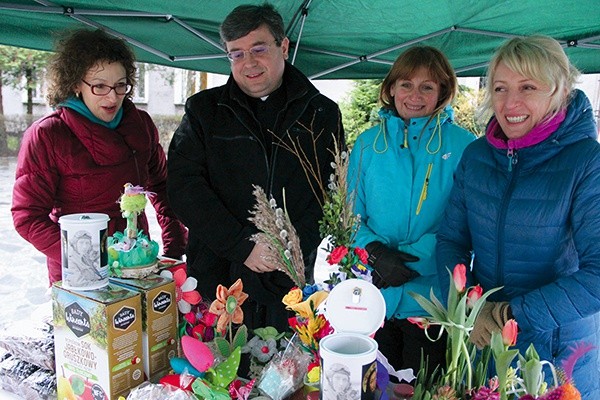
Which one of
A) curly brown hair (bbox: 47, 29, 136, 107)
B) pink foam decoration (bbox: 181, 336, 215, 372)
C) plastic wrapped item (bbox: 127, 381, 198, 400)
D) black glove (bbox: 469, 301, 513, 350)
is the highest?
curly brown hair (bbox: 47, 29, 136, 107)

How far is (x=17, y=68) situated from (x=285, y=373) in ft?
49.2

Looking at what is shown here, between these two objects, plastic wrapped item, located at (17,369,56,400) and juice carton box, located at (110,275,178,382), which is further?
plastic wrapped item, located at (17,369,56,400)

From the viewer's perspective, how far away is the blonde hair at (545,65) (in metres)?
1.33

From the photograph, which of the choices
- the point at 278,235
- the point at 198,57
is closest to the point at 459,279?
the point at 278,235

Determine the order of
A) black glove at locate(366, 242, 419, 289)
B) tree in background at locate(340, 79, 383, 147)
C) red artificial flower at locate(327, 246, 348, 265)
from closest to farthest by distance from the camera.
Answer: red artificial flower at locate(327, 246, 348, 265)
black glove at locate(366, 242, 419, 289)
tree in background at locate(340, 79, 383, 147)

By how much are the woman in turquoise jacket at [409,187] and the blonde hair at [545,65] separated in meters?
0.44

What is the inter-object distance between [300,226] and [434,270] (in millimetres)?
490

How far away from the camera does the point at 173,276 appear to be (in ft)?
4.30

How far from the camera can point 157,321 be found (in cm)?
123

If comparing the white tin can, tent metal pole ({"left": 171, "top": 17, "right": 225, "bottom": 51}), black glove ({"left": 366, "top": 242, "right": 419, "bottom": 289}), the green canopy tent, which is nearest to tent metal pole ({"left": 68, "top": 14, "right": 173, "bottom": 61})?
the green canopy tent

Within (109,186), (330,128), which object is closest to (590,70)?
(330,128)

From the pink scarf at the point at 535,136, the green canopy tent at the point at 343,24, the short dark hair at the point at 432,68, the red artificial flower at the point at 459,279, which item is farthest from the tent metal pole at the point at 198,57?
the red artificial flower at the point at 459,279

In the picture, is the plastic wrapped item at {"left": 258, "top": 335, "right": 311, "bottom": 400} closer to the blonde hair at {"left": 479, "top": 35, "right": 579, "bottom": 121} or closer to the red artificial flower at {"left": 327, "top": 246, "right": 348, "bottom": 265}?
the red artificial flower at {"left": 327, "top": 246, "right": 348, "bottom": 265}

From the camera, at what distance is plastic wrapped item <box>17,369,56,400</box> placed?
1337 mm
